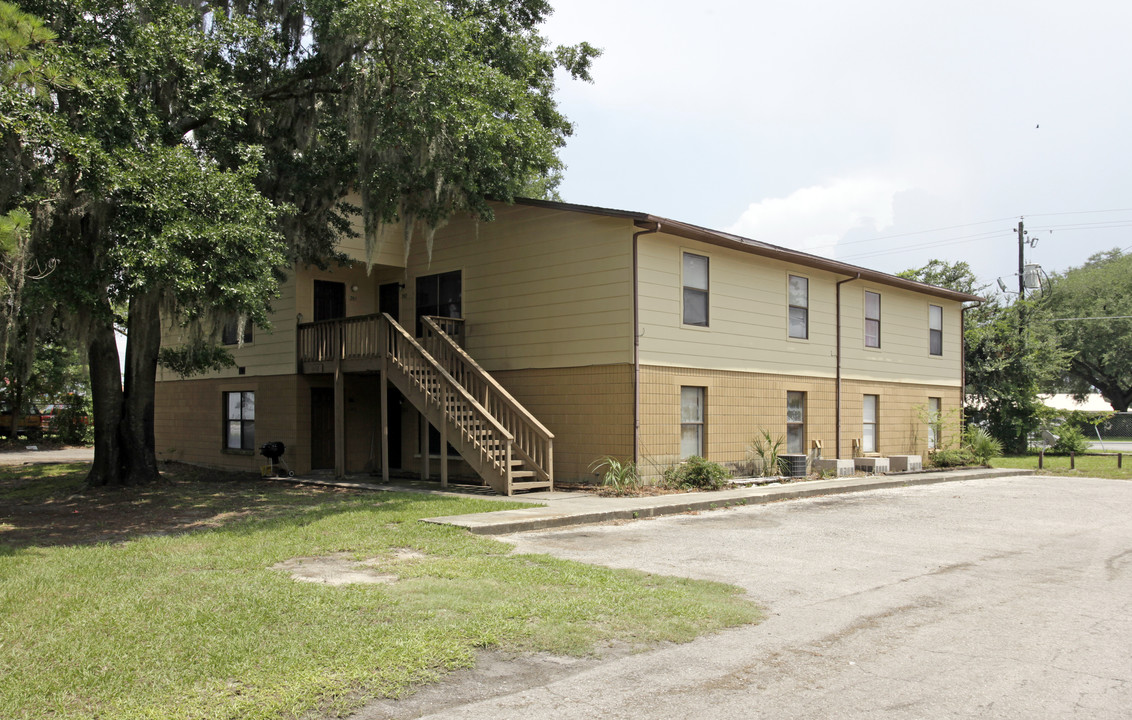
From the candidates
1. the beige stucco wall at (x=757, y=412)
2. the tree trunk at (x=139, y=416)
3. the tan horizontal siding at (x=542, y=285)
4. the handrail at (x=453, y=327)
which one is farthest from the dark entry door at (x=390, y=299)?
the beige stucco wall at (x=757, y=412)

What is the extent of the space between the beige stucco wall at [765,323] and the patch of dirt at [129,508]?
6861 mm

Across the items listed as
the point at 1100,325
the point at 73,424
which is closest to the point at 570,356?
the point at 73,424

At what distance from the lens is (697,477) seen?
15781 mm

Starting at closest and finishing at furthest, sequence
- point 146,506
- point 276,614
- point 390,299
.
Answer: point 276,614, point 146,506, point 390,299

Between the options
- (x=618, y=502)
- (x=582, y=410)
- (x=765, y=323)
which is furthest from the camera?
(x=765, y=323)

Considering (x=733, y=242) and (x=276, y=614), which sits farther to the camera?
(x=733, y=242)

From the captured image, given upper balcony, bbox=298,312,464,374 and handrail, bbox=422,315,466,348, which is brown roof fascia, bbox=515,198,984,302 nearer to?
handrail, bbox=422,315,466,348

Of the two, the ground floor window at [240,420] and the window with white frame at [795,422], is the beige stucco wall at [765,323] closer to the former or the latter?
the window with white frame at [795,422]

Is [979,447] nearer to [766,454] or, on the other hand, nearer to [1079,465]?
[1079,465]

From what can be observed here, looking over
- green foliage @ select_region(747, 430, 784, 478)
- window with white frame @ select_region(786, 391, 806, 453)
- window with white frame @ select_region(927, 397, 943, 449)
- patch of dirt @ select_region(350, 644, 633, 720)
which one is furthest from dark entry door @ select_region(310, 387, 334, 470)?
patch of dirt @ select_region(350, 644, 633, 720)

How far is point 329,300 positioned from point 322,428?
3186 mm

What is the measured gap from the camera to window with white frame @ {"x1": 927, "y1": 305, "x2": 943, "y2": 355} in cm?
2433

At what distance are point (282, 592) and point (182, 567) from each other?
1.83 m

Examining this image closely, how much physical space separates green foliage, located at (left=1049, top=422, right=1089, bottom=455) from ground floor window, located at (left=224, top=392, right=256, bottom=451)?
26.5 meters
